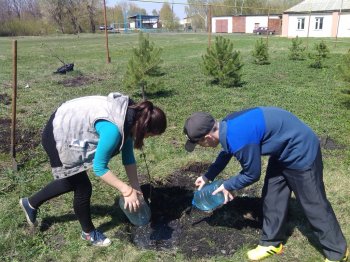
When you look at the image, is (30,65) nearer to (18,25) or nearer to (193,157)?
(193,157)

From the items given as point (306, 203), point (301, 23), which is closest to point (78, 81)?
point (306, 203)

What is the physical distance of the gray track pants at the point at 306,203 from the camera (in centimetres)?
236

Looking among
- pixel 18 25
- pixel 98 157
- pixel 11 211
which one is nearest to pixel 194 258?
pixel 98 157

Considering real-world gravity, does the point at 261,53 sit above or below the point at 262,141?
below

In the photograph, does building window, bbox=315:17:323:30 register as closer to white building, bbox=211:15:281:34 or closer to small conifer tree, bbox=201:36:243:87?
white building, bbox=211:15:281:34

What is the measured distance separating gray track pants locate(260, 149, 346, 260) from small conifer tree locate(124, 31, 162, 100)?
531 centimetres

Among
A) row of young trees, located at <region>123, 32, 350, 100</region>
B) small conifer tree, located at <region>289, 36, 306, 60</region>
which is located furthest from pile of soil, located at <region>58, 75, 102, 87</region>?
small conifer tree, located at <region>289, 36, 306, 60</region>

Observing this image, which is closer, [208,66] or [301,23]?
[208,66]

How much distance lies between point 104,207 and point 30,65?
12144 millimetres

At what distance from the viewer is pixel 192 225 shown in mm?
3135

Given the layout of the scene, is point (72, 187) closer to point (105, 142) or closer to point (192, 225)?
point (105, 142)

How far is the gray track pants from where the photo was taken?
236 centimetres

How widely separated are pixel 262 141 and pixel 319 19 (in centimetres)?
3710

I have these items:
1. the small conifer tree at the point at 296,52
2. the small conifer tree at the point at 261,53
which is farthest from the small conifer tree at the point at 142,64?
the small conifer tree at the point at 296,52
